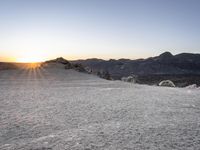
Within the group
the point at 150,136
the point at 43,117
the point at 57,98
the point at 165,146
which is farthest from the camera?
the point at 57,98

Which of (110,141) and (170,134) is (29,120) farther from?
(170,134)

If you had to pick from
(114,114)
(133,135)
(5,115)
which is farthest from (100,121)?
(5,115)

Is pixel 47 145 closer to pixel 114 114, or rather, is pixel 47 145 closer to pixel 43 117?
pixel 43 117

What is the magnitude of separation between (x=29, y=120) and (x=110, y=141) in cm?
284

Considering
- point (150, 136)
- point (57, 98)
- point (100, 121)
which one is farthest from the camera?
point (57, 98)

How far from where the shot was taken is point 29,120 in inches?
310

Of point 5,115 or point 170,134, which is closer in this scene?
point 170,134

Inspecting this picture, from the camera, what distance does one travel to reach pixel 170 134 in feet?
21.0

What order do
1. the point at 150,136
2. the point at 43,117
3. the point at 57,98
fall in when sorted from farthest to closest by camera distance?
1. the point at 57,98
2. the point at 43,117
3. the point at 150,136

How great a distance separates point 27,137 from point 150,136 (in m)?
2.63

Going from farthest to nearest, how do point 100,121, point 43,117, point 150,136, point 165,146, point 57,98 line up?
point 57,98 < point 43,117 < point 100,121 < point 150,136 < point 165,146

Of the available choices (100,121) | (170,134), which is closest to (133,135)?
(170,134)

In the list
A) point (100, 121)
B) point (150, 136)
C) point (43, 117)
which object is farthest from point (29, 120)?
point (150, 136)

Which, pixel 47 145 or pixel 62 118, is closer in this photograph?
pixel 47 145
